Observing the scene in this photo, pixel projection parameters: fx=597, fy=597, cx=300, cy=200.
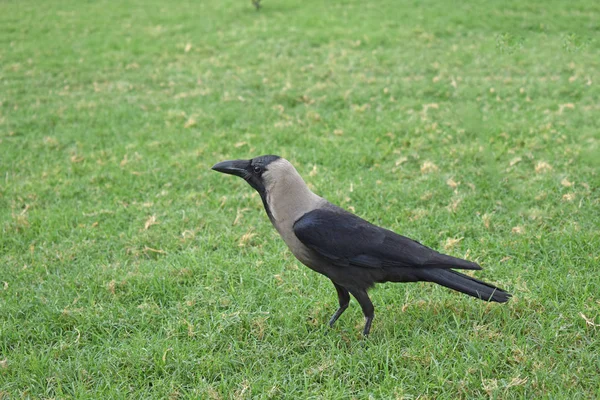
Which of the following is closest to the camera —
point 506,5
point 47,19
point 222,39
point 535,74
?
point 535,74

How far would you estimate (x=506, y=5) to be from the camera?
13070mm

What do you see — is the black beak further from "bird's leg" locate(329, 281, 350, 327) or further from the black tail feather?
the black tail feather

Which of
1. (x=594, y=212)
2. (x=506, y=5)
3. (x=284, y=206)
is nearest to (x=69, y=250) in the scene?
(x=284, y=206)

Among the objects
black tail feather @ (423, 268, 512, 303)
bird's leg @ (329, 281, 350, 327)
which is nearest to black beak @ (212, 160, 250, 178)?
bird's leg @ (329, 281, 350, 327)

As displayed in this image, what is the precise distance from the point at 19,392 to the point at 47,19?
43.8ft

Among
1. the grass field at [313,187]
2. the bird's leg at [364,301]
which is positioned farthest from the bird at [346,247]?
the grass field at [313,187]

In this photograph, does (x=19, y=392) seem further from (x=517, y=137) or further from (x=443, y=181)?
(x=517, y=137)

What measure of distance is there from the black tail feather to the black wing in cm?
6

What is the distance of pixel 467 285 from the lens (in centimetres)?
346

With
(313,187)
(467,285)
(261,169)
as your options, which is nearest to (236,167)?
(261,169)

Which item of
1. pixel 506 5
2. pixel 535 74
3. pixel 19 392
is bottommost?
pixel 19 392

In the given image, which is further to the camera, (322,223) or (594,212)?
(594,212)

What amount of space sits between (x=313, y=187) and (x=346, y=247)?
2.56 meters

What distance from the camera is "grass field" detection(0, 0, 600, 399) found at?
347 centimetres
